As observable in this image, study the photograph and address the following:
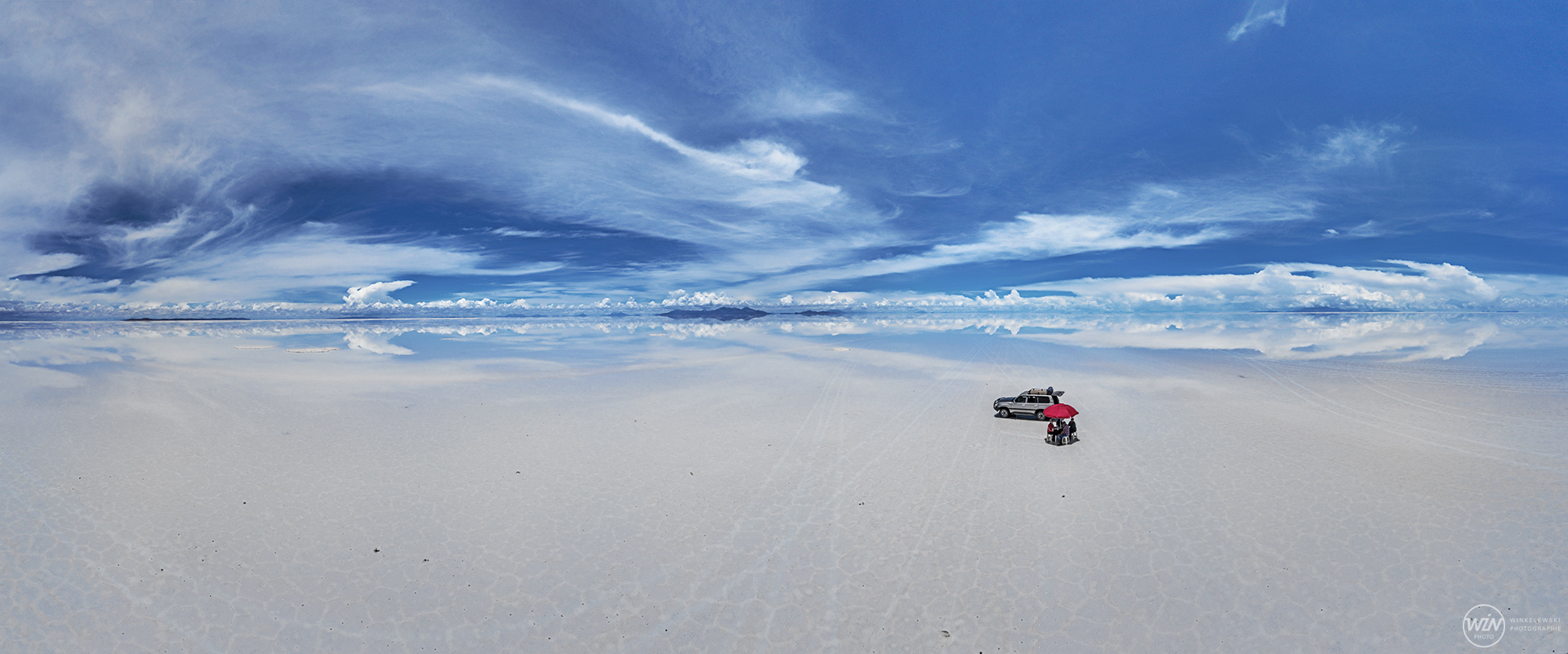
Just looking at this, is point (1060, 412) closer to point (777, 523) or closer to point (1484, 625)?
point (1484, 625)

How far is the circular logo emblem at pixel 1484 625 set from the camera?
25.5ft

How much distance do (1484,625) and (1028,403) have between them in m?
12.1

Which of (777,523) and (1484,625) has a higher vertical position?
(777,523)

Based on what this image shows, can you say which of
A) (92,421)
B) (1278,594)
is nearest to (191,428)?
(92,421)

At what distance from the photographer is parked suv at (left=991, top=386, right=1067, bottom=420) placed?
1942 centimetres

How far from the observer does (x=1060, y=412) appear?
1655 centimetres

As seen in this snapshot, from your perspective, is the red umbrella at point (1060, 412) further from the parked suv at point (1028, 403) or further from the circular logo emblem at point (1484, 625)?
the circular logo emblem at point (1484, 625)

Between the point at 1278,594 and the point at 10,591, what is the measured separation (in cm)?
2032

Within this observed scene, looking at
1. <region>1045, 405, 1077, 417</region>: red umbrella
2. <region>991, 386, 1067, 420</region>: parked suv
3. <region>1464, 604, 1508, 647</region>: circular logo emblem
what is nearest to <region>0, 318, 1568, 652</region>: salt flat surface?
<region>1464, 604, 1508, 647</region>: circular logo emblem

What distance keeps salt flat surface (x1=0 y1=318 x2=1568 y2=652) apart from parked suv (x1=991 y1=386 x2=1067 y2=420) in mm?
492

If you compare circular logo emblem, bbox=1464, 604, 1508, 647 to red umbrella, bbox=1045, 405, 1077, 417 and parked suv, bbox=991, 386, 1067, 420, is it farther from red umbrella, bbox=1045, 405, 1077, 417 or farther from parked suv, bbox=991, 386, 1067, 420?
parked suv, bbox=991, 386, 1067, 420

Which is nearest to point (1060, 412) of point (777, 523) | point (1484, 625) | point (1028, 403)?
point (1028, 403)

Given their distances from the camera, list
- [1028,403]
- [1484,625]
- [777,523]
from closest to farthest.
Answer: [1484,625] < [777,523] < [1028,403]

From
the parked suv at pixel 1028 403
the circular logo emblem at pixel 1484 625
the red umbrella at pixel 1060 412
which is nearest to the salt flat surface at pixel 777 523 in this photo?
the circular logo emblem at pixel 1484 625
